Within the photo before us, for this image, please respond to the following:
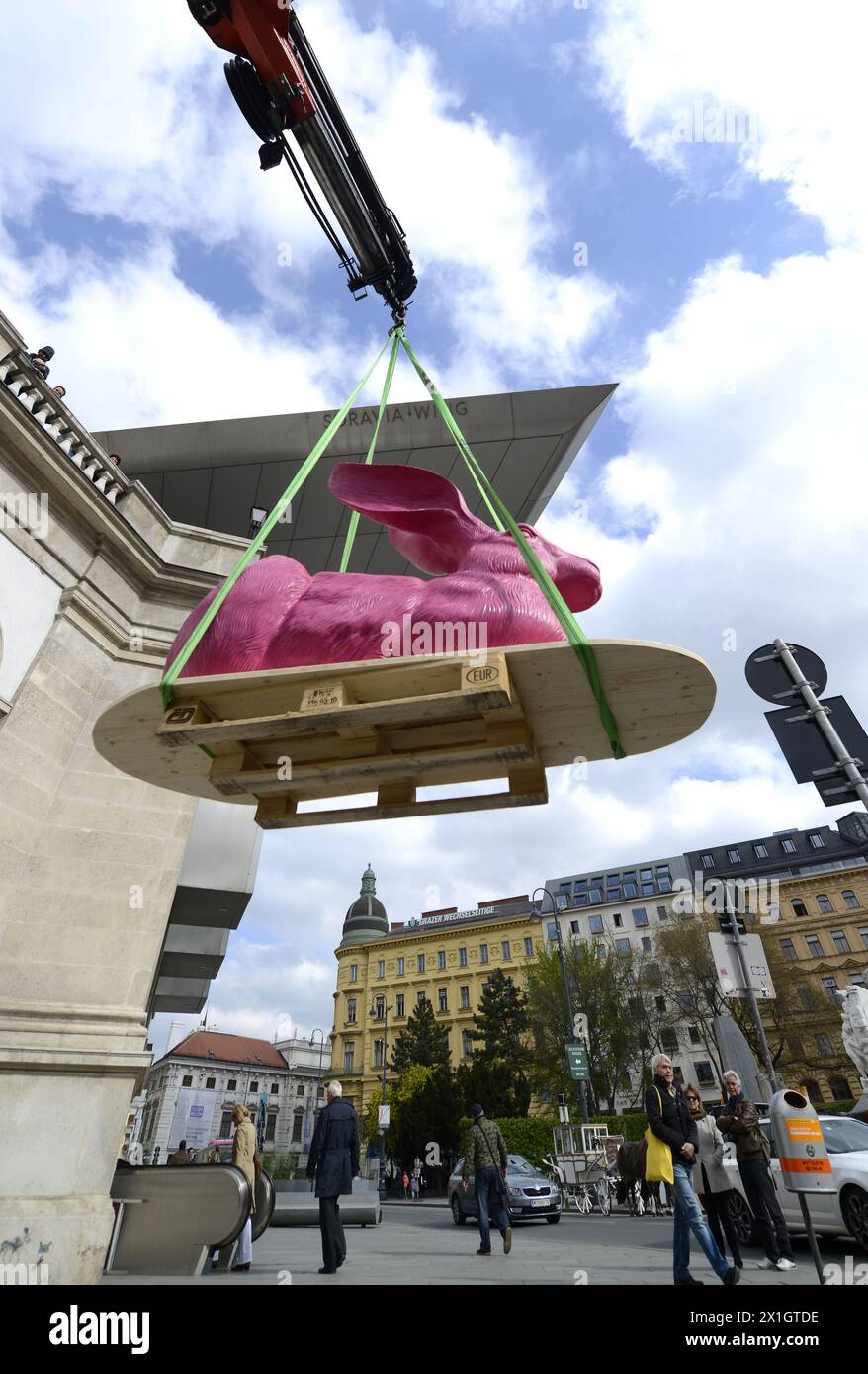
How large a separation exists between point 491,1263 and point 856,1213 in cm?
374

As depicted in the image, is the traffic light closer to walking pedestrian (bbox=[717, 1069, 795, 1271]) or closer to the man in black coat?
walking pedestrian (bbox=[717, 1069, 795, 1271])

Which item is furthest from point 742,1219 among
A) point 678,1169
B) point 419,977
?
point 419,977

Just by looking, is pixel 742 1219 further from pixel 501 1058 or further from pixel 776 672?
pixel 501 1058

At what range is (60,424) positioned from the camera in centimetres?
806

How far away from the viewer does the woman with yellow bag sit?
5.57 metres

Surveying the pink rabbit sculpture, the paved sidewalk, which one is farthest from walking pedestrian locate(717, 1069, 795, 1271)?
the pink rabbit sculpture

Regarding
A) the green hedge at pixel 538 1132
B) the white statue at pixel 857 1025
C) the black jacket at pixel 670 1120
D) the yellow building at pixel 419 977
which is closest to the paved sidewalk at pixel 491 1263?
the black jacket at pixel 670 1120

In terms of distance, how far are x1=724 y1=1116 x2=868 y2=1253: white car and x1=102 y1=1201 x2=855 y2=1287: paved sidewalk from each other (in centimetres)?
35

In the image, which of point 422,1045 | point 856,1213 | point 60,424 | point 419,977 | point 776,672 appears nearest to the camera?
point 776,672

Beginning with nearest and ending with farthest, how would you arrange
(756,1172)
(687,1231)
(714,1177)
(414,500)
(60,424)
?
1. (414,500)
2. (687,1231)
3. (756,1172)
4. (714,1177)
5. (60,424)

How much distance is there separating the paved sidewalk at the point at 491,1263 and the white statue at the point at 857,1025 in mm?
4486
